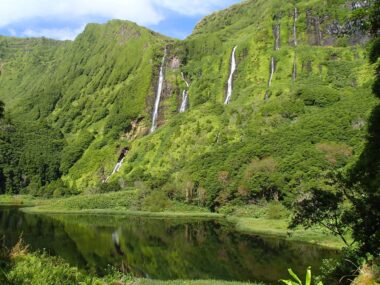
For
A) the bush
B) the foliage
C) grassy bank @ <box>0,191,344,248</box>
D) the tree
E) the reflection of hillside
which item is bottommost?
grassy bank @ <box>0,191,344,248</box>

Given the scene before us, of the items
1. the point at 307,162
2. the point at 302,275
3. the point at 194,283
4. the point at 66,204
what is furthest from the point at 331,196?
the point at 66,204

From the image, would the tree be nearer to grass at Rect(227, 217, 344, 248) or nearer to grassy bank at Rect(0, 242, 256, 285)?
grassy bank at Rect(0, 242, 256, 285)

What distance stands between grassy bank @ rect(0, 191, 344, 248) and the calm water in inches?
196

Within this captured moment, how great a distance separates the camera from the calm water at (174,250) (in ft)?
184

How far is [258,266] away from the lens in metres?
58.3

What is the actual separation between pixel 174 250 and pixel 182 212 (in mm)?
73190

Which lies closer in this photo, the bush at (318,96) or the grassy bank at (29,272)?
the grassy bank at (29,272)

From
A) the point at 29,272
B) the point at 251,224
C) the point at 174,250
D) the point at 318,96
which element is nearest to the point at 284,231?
the point at 251,224

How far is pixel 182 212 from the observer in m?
146

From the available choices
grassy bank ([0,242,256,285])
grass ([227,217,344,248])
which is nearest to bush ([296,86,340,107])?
grass ([227,217,344,248])

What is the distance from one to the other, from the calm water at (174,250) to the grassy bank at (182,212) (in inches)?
196

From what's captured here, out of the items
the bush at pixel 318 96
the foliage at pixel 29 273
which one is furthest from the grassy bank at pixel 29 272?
the bush at pixel 318 96

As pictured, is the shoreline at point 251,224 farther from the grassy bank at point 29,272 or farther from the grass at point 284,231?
the grassy bank at point 29,272

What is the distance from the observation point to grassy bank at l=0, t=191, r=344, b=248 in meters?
85.3
